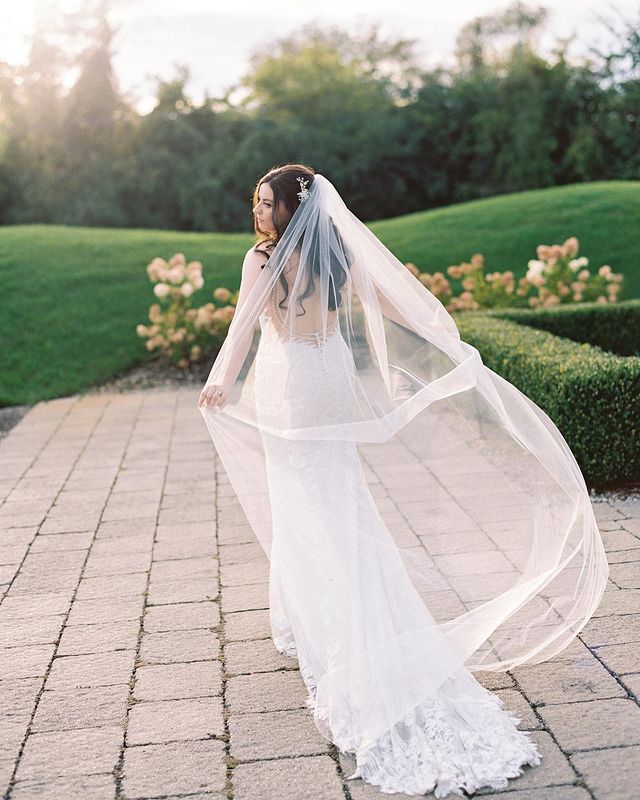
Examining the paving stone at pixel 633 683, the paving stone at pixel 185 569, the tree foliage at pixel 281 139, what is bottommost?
the paving stone at pixel 185 569

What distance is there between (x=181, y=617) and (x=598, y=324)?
6807mm

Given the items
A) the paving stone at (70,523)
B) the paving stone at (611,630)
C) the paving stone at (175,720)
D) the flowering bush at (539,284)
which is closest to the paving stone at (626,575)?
the paving stone at (611,630)

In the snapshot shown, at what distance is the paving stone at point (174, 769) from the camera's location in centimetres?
281

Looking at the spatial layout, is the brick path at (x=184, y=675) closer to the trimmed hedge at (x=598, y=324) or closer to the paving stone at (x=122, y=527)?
the paving stone at (x=122, y=527)

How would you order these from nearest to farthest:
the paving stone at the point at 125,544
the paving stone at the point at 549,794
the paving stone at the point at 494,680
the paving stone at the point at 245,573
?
the paving stone at the point at 549,794
the paving stone at the point at 494,680
the paving stone at the point at 245,573
the paving stone at the point at 125,544

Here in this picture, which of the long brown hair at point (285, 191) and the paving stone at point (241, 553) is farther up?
the long brown hair at point (285, 191)

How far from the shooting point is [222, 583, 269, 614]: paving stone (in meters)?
A: 4.27

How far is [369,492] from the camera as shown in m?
3.58

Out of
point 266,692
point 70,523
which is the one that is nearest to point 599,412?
point 266,692

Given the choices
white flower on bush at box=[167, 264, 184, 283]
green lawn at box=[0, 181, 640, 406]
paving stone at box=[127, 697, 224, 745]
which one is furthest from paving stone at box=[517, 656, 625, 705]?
white flower on bush at box=[167, 264, 184, 283]

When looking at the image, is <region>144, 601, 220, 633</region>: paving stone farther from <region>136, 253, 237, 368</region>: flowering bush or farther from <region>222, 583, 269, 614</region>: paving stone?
<region>136, 253, 237, 368</region>: flowering bush

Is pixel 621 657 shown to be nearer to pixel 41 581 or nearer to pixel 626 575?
pixel 626 575

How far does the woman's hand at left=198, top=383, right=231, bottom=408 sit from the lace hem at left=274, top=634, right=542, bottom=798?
1221mm

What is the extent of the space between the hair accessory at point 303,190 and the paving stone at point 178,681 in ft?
6.15
